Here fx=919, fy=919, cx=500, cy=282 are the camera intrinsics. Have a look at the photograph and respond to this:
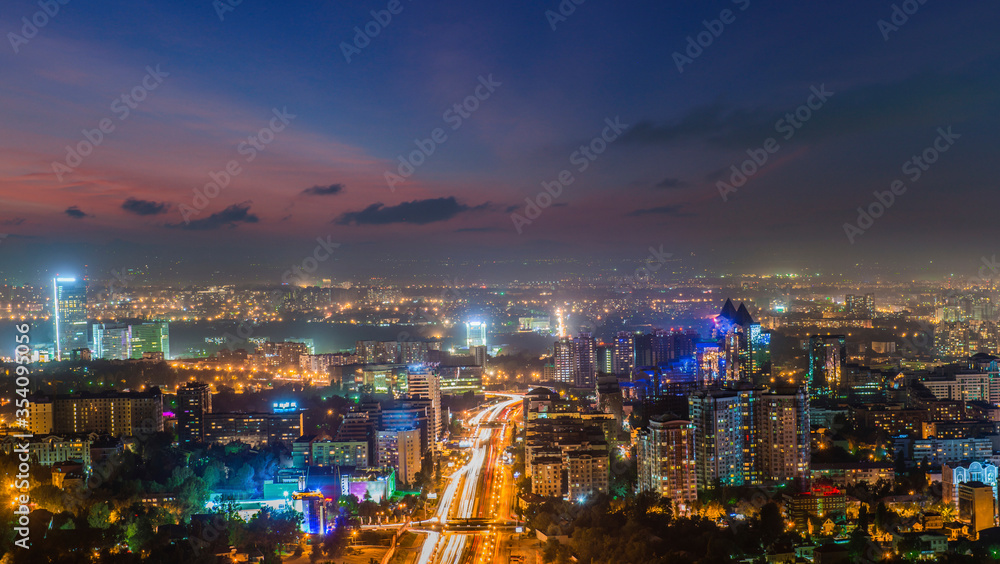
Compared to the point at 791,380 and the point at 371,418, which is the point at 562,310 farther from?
the point at 371,418

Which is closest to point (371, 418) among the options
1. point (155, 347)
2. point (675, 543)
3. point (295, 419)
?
point (295, 419)

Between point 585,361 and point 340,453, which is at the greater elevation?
point 585,361

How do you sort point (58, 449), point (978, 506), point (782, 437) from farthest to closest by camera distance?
point (58, 449) → point (782, 437) → point (978, 506)

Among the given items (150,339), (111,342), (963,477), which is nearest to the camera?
(963,477)

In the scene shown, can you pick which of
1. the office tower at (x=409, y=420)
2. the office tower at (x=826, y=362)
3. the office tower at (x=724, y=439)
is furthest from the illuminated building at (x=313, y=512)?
the office tower at (x=826, y=362)

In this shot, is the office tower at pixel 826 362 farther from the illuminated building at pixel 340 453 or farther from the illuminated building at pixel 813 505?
the illuminated building at pixel 340 453

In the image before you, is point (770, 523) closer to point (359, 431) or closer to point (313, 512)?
point (313, 512)

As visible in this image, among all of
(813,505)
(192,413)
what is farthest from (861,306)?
(192,413)

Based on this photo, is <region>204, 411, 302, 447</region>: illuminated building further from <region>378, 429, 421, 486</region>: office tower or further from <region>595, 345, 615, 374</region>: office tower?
<region>595, 345, 615, 374</region>: office tower
